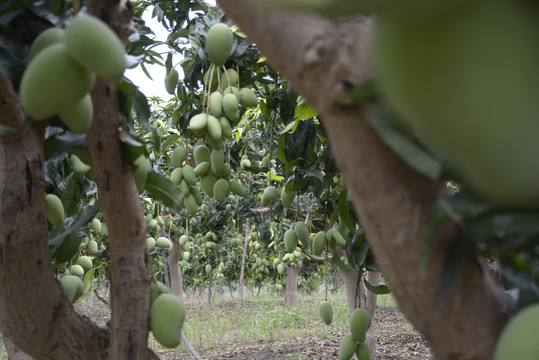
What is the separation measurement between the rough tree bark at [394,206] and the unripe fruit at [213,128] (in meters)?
1.16

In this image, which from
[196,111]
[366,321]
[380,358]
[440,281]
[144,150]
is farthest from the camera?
[380,358]

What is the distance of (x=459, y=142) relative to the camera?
180 millimetres

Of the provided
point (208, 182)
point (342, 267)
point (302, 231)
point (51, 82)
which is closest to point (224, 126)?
point (208, 182)

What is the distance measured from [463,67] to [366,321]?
121cm

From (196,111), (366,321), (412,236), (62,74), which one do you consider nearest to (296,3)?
(412,236)

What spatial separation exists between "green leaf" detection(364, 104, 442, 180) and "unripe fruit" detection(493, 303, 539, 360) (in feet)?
0.29

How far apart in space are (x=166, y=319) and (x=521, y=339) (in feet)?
A: 1.84

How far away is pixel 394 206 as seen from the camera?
0.30 m

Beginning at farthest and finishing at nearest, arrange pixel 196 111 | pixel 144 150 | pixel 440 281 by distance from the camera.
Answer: pixel 196 111 < pixel 144 150 < pixel 440 281

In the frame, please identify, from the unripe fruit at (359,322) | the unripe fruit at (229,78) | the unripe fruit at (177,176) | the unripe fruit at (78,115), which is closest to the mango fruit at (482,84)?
the unripe fruit at (78,115)

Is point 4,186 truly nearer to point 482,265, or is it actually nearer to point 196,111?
point 482,265

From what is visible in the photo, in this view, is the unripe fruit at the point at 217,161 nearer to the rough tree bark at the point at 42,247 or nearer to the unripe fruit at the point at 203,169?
the unripe fruit at the point at 203,169

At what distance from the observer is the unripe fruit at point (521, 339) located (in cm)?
25

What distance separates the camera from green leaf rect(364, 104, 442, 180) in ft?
0.94
